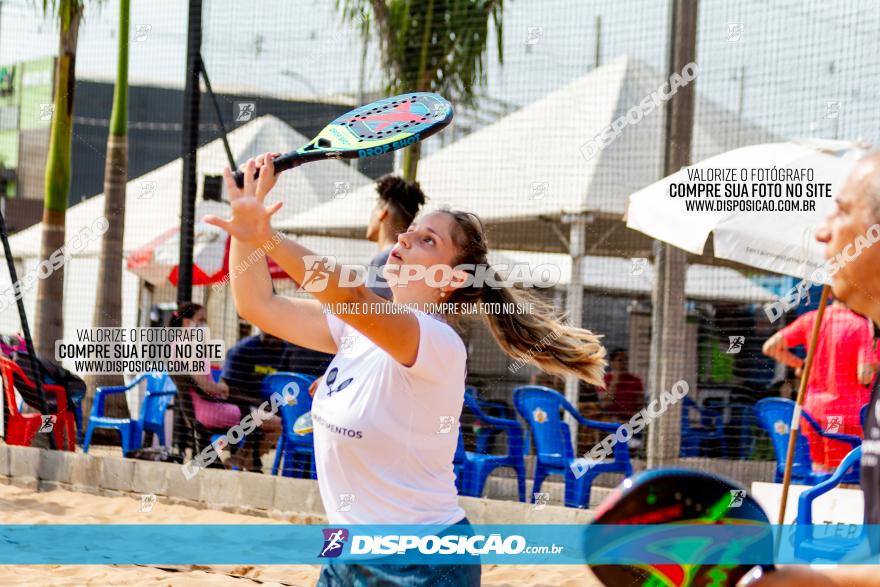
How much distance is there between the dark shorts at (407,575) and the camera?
2.44m

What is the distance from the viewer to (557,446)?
7.11m

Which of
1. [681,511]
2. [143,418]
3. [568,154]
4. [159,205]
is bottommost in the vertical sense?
[143,418]

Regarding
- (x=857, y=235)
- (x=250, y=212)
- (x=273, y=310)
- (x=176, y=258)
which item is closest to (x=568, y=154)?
(x=176, y=258)

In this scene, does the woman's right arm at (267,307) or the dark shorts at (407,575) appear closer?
the dark shorts at (407,575)

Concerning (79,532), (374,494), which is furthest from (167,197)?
(374,494)

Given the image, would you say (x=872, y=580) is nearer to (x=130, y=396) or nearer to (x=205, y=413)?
(x=205, y=413)

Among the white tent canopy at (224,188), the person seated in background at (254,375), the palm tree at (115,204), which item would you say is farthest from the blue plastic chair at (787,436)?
the palm tree at (115,204)

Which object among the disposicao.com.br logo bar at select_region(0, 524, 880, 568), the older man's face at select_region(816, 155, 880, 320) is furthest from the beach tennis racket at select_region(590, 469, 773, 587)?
the older man's face at select_region(816, 155, 880, 320)

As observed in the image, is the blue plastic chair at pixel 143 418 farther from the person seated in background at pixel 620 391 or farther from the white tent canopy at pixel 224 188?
the person seated in background at pixel 620 391

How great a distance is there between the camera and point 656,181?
7.62 metres

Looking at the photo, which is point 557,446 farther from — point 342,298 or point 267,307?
point 342,298

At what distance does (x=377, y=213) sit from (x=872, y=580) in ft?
13.0

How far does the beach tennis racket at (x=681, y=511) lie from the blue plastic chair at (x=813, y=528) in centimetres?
375

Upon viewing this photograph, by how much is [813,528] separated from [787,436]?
40.7 inches
